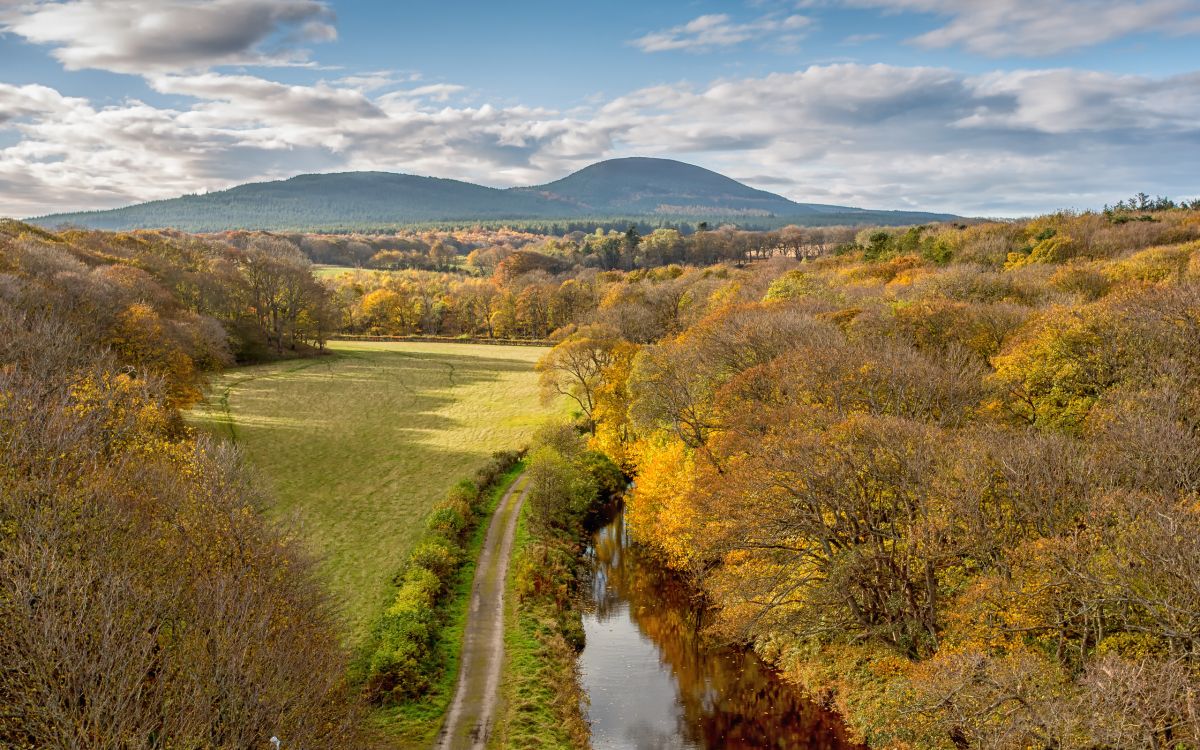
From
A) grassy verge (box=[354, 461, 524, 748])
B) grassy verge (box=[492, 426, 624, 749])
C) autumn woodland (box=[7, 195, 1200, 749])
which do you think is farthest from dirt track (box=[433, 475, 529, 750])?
autumn woodland (box=[7, 195, 1200, 749])

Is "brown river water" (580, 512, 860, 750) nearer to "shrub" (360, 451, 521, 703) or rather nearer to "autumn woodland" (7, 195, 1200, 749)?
"autumn woodland" (7, 195, 1200, 749)

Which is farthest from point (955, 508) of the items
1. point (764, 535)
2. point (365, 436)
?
point (365, 436)

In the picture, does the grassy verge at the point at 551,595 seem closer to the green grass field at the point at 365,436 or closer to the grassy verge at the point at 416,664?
the grassy verge at the point at 416,664

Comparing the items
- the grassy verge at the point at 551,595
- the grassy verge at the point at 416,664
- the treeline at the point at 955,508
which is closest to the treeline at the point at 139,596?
the grassy verge at the point at 416,664

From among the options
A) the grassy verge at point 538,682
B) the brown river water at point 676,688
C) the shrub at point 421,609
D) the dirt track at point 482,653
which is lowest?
the brown river water at point 676,688

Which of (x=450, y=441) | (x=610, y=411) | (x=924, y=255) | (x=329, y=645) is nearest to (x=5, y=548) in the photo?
(x=329, y=645)

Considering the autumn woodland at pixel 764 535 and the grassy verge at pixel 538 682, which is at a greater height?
the autumn woodland at pixel 764 535
